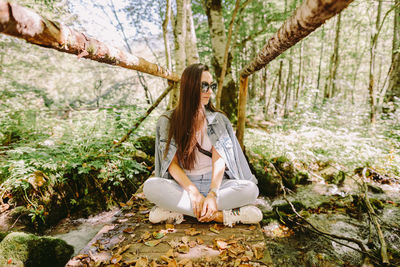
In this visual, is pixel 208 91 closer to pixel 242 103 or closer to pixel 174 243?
pixel 174 243

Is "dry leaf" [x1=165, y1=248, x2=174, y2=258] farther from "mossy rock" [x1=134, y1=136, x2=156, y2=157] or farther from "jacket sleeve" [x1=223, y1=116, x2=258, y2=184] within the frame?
"mossy rock" [x1=134, y1=136, x2=156, y2=157]

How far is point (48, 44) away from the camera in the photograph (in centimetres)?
107

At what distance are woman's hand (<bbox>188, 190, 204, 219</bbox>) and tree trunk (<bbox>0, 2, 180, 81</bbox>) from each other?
1507mm

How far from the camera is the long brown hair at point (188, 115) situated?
7.93ft

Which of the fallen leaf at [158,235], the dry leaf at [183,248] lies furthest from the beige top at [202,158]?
the dry leaf at [183,248]

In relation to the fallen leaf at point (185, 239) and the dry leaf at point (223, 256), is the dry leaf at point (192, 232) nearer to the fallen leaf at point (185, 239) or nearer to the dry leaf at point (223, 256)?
the fallen leaf at point (185, 239)

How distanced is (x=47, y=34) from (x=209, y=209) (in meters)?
1.88

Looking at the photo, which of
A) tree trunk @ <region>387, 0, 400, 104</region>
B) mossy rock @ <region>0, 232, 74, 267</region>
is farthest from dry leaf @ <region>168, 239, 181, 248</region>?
tree trunk @ <region>387, 0, 400, 104</region>

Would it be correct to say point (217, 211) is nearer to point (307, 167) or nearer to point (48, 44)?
point (48, 44)

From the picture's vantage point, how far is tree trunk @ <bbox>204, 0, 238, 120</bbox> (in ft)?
22.0

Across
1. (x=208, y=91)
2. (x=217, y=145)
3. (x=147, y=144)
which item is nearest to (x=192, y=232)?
(x=217, y=145)

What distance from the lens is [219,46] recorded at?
6.87 m

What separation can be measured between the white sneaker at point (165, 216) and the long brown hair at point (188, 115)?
1.88 feet

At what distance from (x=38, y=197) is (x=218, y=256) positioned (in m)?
3.02
